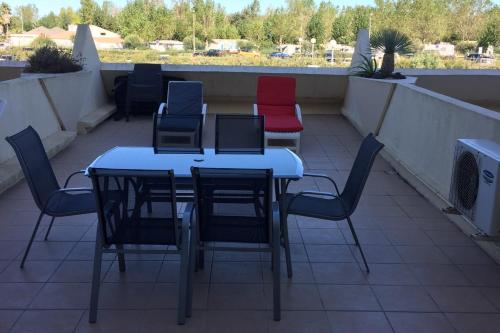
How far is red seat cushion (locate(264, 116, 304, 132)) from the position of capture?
6504mm

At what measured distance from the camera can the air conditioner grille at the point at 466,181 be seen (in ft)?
10.2

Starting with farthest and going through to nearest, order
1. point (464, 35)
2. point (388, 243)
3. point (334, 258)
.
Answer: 1. point (464, 35)
2. point (388, 243)
3. point (334, 258)

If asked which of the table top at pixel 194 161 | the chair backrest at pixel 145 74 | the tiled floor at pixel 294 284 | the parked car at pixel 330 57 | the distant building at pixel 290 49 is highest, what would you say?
the distant building at pixel 290 49

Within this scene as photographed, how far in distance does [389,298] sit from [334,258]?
583 millimetres

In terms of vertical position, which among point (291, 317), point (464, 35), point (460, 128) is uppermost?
point (464, 35)

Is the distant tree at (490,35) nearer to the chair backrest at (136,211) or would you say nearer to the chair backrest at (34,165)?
the chair backrest at (34,165)

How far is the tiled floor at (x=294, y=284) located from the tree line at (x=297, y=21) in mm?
38944

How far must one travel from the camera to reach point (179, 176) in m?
2.90

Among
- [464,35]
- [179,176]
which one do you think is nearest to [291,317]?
[179,176]

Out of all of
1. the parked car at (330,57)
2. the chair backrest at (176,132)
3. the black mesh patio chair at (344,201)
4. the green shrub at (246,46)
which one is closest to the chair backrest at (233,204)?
the black mesh patio chair at (344,201)

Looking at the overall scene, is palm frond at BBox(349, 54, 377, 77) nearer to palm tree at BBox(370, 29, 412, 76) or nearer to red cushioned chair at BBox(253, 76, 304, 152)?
palm tree at BBox(370, 29, 412, 76)

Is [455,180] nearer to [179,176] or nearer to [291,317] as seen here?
[291,317]

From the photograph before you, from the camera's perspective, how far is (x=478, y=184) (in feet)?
10.0

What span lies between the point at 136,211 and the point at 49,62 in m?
5.84
